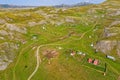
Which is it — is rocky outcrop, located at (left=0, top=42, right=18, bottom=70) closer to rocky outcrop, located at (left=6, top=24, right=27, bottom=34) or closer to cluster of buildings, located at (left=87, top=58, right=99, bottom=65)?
rocky outcrop, located at (left=6, top=24, right=27, bottom=34)

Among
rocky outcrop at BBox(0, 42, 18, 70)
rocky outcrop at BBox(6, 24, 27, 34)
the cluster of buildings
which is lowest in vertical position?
the cluster of buildings

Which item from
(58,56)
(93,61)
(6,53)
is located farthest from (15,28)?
(93,61)

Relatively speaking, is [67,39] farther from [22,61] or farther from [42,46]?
[22,61]

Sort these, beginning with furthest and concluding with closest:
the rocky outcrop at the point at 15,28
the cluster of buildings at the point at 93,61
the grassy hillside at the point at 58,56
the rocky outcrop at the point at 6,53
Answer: the rocky outcrop at the point at 15,28, the rocky outcrop at the point at 6,53, the cluster of buildings at the point at 93,61, the grassy hillside at the point at 58,56

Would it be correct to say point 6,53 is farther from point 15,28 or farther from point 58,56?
point 15,28

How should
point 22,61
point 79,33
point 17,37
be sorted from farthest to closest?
point 79,33
point 17,37
point 22,61

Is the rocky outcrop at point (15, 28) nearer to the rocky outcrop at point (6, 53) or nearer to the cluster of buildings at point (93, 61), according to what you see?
the rocky outcrop at point (6, 53)

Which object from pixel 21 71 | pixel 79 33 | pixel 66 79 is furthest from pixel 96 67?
pixel 79 33

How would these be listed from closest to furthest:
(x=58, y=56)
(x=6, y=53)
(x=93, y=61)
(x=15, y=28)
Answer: (x=93, y=61) → (x=58, y=56) → (x=6, y=53) → (x=15, y=28)

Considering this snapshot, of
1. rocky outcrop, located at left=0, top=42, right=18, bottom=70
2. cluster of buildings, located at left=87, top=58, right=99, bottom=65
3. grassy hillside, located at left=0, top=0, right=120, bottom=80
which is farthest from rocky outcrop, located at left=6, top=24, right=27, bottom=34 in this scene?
cluster of buildings, located at left=87, top=58, right=99, bottom=65

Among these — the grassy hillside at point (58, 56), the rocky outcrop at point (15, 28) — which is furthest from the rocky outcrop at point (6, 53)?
the rocky outcrop at point (15, 28)

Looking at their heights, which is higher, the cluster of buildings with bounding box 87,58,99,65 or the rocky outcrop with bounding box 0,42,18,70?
the rocky outcrop with bounding box 0,42,18,70
